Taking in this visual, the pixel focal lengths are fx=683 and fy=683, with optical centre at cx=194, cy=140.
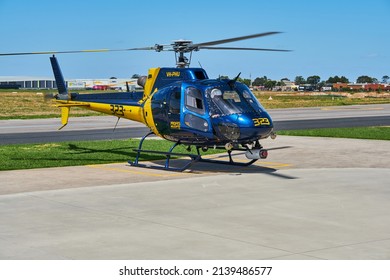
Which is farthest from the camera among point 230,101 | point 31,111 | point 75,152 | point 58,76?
point 31,111

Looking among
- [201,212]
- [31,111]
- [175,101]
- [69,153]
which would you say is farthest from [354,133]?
[31,111]

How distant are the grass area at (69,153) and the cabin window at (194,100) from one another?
3.93 meters

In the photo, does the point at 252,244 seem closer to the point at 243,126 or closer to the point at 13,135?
the point at 243,126

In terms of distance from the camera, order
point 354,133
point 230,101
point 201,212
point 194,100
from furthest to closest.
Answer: point 354,133
point 194,100
point 230,101
point 201,212

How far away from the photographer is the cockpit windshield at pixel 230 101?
1661 centimetres

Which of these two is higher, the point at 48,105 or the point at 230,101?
the point at 230,101

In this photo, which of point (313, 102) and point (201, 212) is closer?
point (201, 212)

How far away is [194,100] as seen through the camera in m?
17.3

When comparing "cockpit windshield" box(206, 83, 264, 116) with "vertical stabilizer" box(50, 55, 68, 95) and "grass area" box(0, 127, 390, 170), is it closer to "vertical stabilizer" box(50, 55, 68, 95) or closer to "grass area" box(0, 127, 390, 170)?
"grass area" box(0, 127, 390, 170)

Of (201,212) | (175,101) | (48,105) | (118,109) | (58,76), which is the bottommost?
(201,212)

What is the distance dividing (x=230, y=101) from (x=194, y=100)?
1066 millimetres

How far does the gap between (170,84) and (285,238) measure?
9051mm

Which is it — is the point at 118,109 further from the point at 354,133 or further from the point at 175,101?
the point at 354,133

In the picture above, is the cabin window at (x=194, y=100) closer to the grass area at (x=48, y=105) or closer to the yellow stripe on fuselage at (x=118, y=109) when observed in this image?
the yellow stripe on fuselage at (x=118, y=109)
